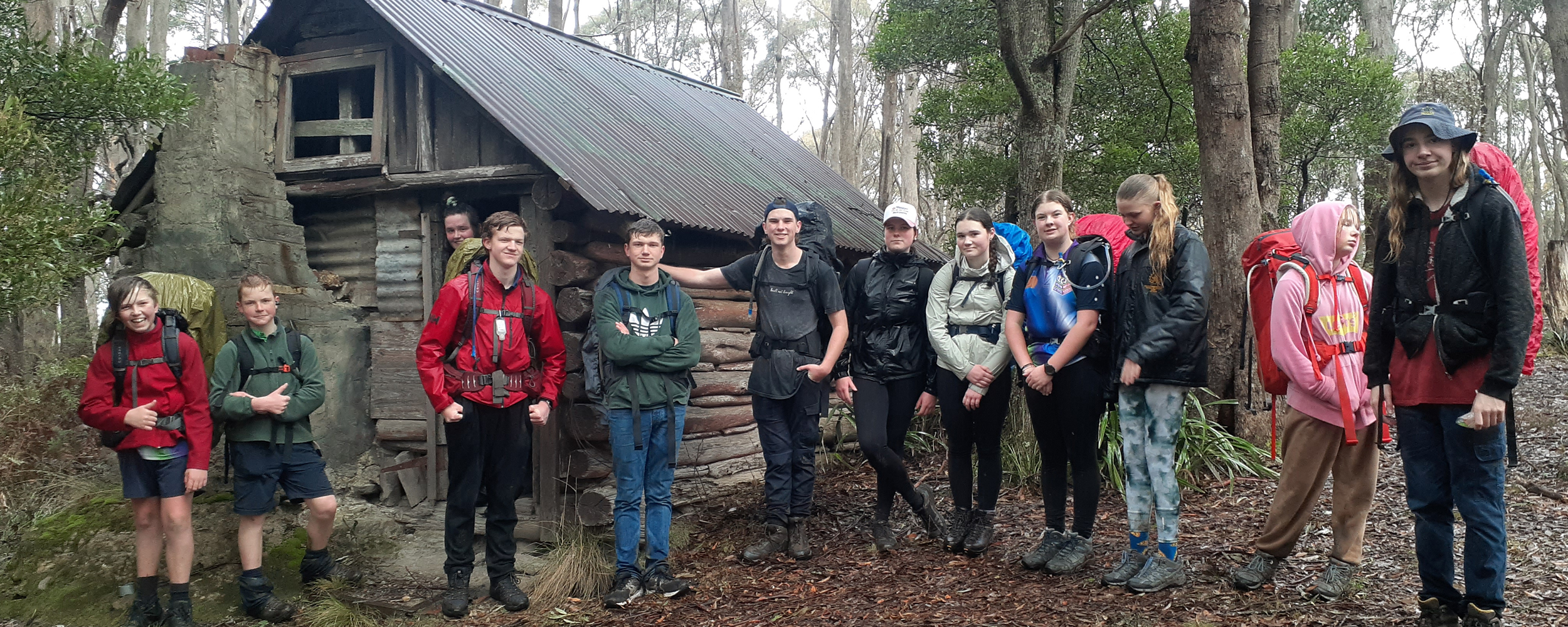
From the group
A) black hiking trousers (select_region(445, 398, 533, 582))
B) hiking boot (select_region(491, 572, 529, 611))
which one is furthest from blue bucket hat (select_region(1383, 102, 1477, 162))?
hiking boot (select_region(491, 572, 529, 611))

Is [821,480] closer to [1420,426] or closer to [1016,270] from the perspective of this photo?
[1016,270]

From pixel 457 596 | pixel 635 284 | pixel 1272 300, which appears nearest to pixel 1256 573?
pixel 1272 300

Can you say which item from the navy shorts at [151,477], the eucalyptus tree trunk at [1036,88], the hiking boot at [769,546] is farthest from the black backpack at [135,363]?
the eucalyptus tree trunk at [1036,88]

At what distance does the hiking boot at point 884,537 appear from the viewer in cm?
551

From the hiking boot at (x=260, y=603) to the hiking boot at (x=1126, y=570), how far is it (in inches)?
174

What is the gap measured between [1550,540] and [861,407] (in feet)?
12.4

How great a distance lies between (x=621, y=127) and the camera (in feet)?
27.7

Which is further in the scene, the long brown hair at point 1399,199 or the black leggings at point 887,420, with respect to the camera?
the black leggings at point 887,420

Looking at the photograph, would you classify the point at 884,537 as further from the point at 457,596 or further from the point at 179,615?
the point at 179,615

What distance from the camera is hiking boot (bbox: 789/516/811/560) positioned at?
17.9 feet

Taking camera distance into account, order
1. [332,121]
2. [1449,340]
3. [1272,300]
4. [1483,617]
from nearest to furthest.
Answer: [1449,340], [1483,617], [1272,300], [332,121]

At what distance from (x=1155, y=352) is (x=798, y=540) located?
2.38 m

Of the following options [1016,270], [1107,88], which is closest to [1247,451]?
[1016,270]

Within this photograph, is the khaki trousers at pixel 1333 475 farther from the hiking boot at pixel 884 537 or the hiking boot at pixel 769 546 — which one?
the hiking boot at pixel 769 546
